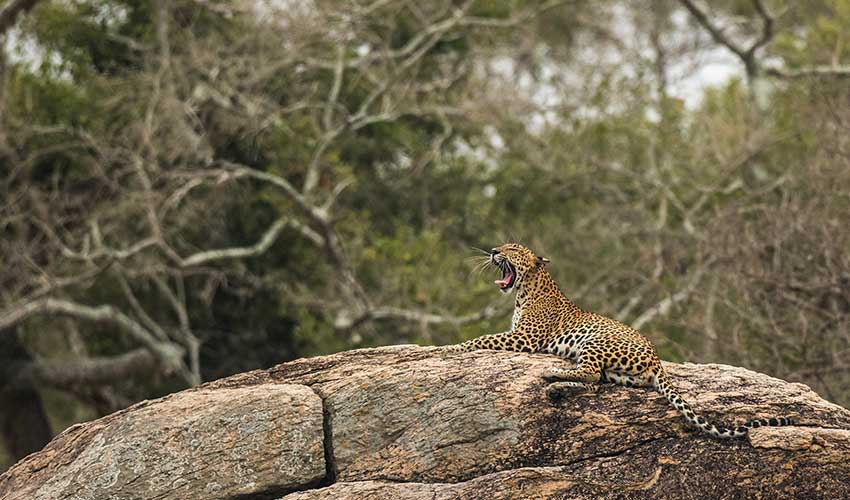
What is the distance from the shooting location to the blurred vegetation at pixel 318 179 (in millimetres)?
26984

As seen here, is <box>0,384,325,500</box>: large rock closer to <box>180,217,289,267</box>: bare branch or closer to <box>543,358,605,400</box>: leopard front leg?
<box>543,358,605,400</box>: leopard front leg

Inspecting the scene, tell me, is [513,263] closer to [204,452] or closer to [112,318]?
[204,452]

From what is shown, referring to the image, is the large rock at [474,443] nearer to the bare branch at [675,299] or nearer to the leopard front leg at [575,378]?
the leopard front leg at [575,378]

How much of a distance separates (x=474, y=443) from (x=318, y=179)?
20962mm

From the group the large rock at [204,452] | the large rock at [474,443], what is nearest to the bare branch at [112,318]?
the large rock at [474,443]

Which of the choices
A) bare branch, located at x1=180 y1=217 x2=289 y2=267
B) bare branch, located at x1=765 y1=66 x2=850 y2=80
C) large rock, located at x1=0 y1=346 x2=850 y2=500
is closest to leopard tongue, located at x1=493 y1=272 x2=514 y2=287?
large rock, located at x1=0 y1=346 x2=850 y2=500

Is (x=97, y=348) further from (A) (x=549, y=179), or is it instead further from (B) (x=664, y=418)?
(B) (x=664, y=418)

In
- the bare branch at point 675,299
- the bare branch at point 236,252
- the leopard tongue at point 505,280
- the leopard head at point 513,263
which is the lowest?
the bare branch at point 675,299

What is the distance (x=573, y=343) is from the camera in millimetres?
10078

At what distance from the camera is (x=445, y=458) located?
9.20 meters

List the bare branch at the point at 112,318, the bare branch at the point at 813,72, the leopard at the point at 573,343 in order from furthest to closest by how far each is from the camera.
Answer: the bare branch at the point at 813,72 < the bare branch at the point at 112,318 < the leopard at the point at 573,343

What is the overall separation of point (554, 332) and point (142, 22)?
22.8 meters

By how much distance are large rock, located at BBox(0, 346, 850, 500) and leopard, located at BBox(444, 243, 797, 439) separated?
93mm

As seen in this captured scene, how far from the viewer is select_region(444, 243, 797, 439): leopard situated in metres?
9.22
